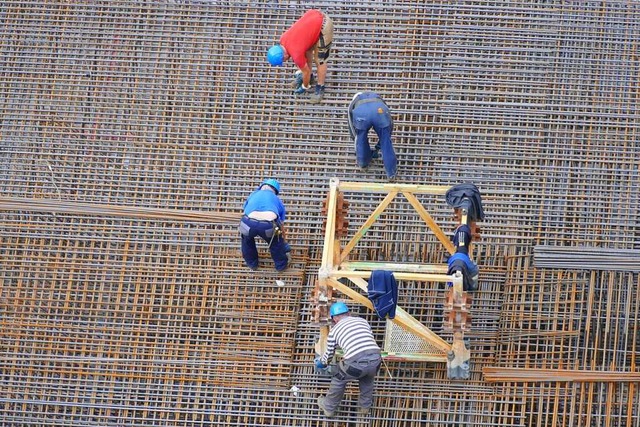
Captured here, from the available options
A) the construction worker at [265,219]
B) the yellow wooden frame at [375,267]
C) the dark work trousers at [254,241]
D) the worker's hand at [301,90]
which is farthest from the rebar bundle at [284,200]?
the construction worker at [265,219]

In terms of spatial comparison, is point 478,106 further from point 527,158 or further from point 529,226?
point 529,226

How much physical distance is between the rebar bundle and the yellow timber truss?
1.02ft

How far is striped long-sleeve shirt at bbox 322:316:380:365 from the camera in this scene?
840 centimetres

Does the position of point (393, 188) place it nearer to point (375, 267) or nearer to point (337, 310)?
point (375, 267)

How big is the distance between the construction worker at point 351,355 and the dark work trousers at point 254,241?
3.31 ft

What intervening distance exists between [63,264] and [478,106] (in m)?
4.79

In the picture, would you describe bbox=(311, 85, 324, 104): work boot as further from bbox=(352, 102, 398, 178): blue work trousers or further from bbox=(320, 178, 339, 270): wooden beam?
bbox=(320, 178, 339, 270): wooden beam

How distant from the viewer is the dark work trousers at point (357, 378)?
27.5 feet

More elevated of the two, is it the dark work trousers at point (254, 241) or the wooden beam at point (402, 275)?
the dark work trousers at point (254, 241)

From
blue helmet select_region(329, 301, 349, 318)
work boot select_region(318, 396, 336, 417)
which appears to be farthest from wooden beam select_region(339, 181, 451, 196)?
work boot select_region(318, 396, 336, 417)

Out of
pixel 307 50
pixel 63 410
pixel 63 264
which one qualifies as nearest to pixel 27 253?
pixel 63 264

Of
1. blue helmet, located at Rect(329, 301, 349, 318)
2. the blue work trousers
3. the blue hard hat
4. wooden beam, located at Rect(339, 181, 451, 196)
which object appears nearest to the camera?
blue helmet, located at Rect(329, 301, 349, 318)

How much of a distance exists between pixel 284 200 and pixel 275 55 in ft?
5.04

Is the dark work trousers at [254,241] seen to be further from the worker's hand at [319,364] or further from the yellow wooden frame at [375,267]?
the worker's hand at [319,364]
